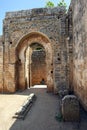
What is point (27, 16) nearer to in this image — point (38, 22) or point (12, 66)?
point (38, 22)

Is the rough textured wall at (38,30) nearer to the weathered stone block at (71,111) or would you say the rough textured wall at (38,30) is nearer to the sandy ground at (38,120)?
the sandy ground at (38,120)

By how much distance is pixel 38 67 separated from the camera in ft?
55.9

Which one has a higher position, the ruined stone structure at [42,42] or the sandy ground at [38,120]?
the ruined stone structure at [42,42]

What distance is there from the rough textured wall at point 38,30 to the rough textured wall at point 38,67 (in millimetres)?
5976

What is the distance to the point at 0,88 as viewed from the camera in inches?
434

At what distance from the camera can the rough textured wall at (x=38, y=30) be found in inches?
404

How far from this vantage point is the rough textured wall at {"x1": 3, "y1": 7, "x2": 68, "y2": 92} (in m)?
10.2

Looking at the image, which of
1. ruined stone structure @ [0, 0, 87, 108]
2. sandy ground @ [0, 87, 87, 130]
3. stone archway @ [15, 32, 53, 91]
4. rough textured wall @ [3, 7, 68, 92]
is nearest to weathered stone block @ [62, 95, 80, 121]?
sandy ground @ [0, 87, 87, 130]

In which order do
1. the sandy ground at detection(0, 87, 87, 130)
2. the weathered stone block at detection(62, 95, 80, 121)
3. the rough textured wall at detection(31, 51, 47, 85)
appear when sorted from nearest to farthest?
1. the sandy ground at detection(0, 87, 87, 130)
2. the weathered stone block at detection(62, 95, 80, 121)
3. the rough textured wall at detection(31, 51, 47, 85)

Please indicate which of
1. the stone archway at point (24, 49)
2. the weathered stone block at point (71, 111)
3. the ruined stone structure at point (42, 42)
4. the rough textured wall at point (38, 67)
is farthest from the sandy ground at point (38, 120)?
the rough textured wall at point (38, 67)

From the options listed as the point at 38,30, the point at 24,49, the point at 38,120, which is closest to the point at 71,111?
the point at 38,120

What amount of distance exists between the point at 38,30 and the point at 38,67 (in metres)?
6.77

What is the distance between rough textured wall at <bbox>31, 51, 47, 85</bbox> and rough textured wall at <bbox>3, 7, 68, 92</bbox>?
5976mm

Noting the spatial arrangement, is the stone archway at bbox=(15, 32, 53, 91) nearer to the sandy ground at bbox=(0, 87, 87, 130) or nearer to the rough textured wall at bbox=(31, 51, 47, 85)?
the sandy ground at bbox=(0, 87, 87, 130)
